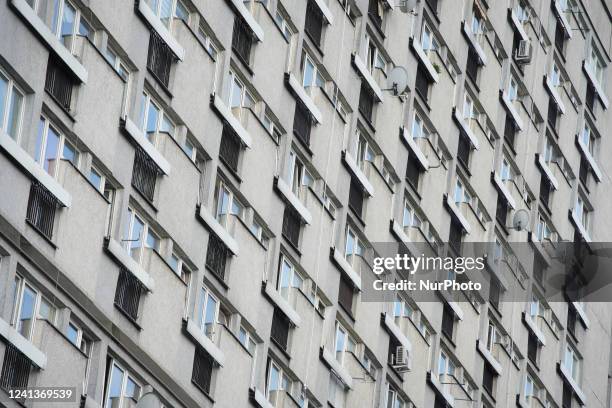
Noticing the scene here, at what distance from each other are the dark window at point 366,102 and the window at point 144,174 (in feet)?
34.1

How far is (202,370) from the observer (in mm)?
39188

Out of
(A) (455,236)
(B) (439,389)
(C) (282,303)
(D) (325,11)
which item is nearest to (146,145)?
(C) (282,303)

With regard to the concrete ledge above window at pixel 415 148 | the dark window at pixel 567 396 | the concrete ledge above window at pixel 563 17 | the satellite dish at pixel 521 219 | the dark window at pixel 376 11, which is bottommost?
the dark window at pixel 567 396

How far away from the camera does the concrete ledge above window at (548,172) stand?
2299 inches

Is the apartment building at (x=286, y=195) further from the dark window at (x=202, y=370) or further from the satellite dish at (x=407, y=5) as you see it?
the satellite dish at (x=407, y=5)

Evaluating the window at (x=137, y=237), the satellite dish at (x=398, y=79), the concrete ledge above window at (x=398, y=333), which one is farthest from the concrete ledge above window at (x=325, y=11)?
the window at (x=137, y=237)

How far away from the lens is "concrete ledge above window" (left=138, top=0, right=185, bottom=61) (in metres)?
37.8

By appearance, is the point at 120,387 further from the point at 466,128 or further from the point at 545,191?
the point at 545,191

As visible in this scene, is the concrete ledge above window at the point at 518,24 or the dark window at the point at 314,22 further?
the concrete ledge above window at the point at 518,24

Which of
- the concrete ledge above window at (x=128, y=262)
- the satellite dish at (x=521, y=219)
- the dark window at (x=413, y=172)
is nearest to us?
the concrete ledge above window at (x=128, y=262)

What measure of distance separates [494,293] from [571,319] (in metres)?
6.55

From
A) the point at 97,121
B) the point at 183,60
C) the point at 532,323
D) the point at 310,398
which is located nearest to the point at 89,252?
the point at 97,121

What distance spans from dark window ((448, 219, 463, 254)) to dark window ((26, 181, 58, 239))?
65.4 feet

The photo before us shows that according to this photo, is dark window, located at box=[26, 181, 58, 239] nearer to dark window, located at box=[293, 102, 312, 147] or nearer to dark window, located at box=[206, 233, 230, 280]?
dark window, located at box=[206, 233, 230, 280]
